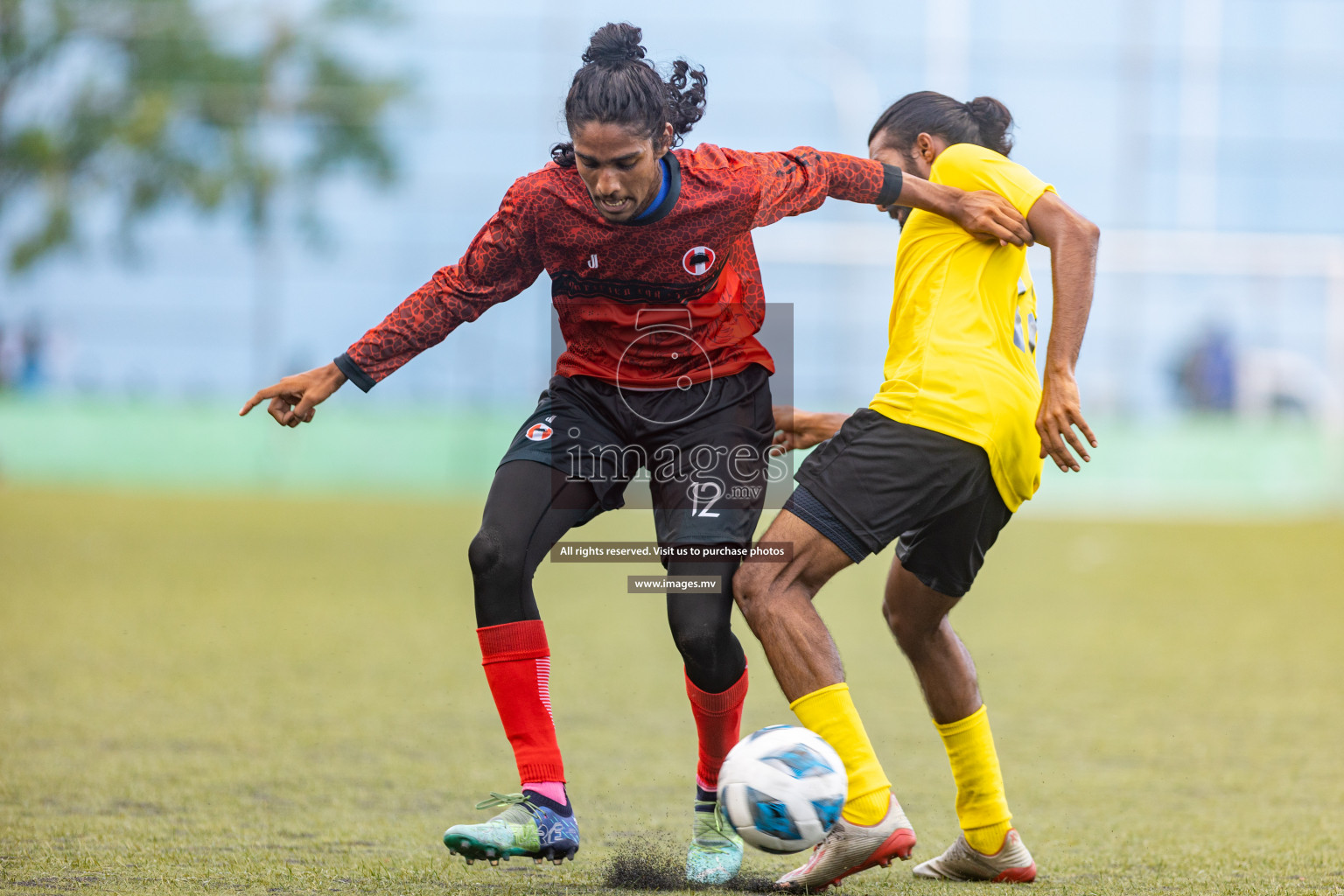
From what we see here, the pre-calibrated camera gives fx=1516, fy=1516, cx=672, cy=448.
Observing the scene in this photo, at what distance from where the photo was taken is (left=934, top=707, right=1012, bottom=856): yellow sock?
4016 mm

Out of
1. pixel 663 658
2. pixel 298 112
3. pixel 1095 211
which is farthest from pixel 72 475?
pixel 1095 211

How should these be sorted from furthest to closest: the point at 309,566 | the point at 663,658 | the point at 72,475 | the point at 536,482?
the point at 72,475 → the point at 309,566 → the point at 663,658 → the point at 536,482

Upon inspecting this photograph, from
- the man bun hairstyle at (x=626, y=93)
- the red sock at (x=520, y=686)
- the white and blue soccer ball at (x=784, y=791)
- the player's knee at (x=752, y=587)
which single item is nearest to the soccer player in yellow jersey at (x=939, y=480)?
the player's knee at (x=752, y=587)

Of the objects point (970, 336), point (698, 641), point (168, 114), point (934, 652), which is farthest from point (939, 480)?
point (168, 114)

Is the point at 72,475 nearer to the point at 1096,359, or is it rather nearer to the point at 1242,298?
the point at 1096,359

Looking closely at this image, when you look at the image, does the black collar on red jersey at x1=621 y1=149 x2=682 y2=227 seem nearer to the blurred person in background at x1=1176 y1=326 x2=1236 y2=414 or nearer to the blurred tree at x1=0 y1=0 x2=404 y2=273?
the blurred person in background at x1=1176 y1=326 x2=1236 y2=414

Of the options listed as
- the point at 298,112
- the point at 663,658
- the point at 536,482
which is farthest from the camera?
the point at 298,112

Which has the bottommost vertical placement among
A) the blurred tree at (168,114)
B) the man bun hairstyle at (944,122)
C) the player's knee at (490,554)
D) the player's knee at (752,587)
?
the player's knee at (752,587)

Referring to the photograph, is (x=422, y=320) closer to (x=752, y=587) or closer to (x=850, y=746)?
(x=752, y=587)

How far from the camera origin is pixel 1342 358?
2359 cm

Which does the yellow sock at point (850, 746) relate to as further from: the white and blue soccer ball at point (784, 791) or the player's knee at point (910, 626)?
the player's knee at point (910, 626)

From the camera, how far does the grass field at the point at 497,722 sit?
4.10 metres

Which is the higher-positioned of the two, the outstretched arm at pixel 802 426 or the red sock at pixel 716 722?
the outstretched arm at pixel 802 426

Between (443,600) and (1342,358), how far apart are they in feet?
58.7
